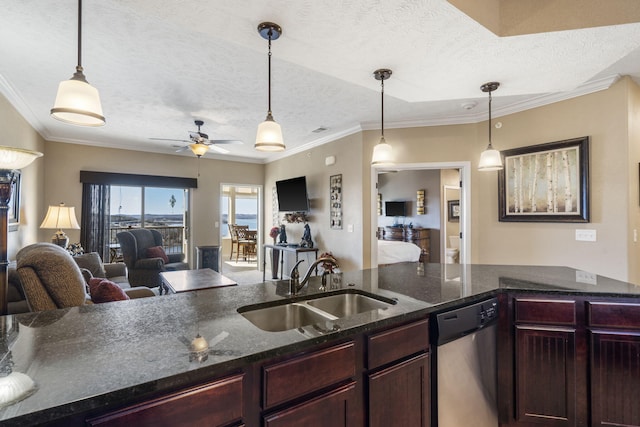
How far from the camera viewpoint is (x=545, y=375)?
1.81m

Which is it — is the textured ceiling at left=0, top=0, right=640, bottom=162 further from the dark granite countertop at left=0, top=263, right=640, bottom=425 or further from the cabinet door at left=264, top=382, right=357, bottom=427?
the cabinet door at left=264, top=382, right=357, bottom=427

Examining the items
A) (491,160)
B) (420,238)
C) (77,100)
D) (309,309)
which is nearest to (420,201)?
(420,238)

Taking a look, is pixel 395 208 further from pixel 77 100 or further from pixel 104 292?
pixel 77 100

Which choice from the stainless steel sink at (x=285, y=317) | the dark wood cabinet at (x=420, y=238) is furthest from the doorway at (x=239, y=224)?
the stainless steel sink at (x=285, y=317)

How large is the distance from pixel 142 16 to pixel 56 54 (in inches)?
45.4

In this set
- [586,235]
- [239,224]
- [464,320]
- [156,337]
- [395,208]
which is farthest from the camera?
[239,224]

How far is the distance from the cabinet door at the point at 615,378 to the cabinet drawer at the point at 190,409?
2021 mm

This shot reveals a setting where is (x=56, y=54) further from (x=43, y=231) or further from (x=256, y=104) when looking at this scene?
(x=43, y=231)

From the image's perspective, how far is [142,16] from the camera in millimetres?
2055

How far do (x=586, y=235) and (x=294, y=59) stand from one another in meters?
3.33

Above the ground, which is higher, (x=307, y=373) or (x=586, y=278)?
(x=586, y=278)

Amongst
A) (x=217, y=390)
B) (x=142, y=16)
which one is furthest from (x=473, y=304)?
(x=142, y=16)

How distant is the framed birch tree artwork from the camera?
3.08 metres

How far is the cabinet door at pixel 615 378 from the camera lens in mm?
1693
